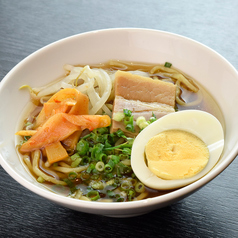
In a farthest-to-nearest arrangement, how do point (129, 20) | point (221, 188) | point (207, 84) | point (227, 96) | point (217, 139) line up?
point (129, 20) → point (207, 84) → point (227, 96) → point (221, 188) → point (217, 139)

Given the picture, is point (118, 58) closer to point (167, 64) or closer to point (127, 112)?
point (167, 64)

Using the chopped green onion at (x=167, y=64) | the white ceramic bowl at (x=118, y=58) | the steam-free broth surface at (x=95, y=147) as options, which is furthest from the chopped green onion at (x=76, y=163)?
the chopped green onion at (x=167, y=64)

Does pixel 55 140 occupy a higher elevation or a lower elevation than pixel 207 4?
lower

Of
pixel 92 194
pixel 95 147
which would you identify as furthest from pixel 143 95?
pixel 92 194

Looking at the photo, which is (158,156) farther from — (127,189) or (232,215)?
(232,215)

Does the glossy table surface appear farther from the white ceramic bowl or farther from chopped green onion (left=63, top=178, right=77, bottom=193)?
the white ceramic bowl

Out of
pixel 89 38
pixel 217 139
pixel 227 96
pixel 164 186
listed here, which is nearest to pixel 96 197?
pixel 164 186

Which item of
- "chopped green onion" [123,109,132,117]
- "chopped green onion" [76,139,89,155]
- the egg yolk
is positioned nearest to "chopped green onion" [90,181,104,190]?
"chopped green onion" [76,139,89,155]
